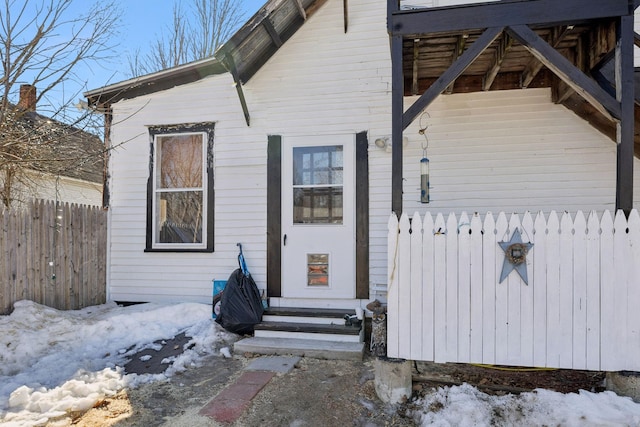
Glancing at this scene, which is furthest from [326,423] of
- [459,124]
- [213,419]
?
[459,124]

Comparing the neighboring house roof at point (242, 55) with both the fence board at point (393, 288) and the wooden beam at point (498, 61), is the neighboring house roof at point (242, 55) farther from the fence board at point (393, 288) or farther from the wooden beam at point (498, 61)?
the fence board at point (393, 288)

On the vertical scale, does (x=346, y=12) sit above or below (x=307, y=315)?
above

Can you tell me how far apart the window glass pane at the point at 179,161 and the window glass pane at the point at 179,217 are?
16 cm

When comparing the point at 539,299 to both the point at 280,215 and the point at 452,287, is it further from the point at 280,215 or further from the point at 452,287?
the point at 280,215

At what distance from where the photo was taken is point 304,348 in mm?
3928

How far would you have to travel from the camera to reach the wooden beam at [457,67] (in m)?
2.95

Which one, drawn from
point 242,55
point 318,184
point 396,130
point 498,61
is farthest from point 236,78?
point 498,61

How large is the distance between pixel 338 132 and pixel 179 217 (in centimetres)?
255

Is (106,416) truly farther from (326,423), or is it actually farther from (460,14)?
(460,14)

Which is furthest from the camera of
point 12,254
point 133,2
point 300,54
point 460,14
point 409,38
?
point 133,2

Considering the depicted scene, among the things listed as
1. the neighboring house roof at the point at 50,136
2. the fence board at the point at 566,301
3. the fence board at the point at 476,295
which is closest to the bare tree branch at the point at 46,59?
the neighboring house roof at the point at 50,136

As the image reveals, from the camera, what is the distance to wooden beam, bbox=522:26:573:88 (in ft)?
10.8

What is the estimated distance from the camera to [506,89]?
4551mm

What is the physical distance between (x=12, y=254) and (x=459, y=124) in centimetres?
547
